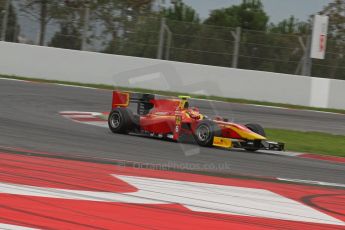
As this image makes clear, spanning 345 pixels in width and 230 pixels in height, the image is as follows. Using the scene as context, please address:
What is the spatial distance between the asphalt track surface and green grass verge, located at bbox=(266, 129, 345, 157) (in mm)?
888

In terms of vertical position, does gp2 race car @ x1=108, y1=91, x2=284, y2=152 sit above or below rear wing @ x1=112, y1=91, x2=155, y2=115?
below

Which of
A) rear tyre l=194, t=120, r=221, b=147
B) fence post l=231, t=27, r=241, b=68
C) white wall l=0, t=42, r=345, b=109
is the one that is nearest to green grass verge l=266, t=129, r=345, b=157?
rear tyre l=194, t=120, r=221, b=147

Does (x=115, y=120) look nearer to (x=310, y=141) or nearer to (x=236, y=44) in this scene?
(x=310, y=141)

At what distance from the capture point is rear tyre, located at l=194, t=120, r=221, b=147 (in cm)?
1034

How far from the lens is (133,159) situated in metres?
8.36

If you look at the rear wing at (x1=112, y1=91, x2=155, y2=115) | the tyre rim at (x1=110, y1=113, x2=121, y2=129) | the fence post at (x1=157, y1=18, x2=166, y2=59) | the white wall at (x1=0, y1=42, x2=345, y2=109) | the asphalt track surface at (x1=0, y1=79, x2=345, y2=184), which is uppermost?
the fence post at (x1=157, y1=18, x2=166, y2=59)

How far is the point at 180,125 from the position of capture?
10.6 m

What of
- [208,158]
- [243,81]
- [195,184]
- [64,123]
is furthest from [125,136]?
[243,81]

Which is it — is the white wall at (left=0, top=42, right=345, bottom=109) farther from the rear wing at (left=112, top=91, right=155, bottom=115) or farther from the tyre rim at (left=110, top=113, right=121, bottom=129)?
the tyre rim at (left=110, top=113, right=121, bottom=129)

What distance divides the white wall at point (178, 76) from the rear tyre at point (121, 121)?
789cm

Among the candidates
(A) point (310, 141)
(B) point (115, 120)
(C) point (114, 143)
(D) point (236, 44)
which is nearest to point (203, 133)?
(C) point (114, 143)

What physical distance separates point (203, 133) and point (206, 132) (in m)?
0.07

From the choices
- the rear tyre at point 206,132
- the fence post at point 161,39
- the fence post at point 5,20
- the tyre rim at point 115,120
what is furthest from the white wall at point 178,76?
the rear tyre at point 206,132

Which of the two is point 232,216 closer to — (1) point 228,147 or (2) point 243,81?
(1) point 228,147
